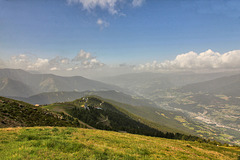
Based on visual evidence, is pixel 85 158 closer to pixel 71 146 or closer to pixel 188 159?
pixel 71 146

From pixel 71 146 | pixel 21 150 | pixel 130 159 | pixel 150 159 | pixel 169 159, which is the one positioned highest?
pixel 21 150

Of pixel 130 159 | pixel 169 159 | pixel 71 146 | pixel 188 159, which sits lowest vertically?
pixel 188 159

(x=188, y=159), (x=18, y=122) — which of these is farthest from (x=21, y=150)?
(x=18, y=122)

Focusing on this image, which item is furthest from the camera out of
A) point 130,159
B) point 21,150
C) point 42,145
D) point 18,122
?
point 18,122

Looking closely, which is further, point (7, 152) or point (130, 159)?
point (130, 159)

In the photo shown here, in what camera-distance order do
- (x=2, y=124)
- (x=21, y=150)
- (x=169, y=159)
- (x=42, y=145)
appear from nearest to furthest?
(x=21, y=150)
(x=42, y=145)
(x=169, y=159)
(x=2, y=124)

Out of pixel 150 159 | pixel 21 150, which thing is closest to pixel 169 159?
pixel 150 159

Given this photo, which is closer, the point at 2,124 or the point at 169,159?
the point at 169,159

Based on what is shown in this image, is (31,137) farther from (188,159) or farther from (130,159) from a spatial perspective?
(188,159)

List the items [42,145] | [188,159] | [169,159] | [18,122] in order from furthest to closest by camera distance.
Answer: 1. [18,122]
2. [188,159]
3. [169,159]
4. [42,145]

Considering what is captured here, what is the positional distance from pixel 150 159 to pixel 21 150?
12247 mm

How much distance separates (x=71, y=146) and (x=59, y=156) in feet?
7.38

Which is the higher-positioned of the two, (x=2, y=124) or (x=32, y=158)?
(x=32, y=158)

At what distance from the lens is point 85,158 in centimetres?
904
